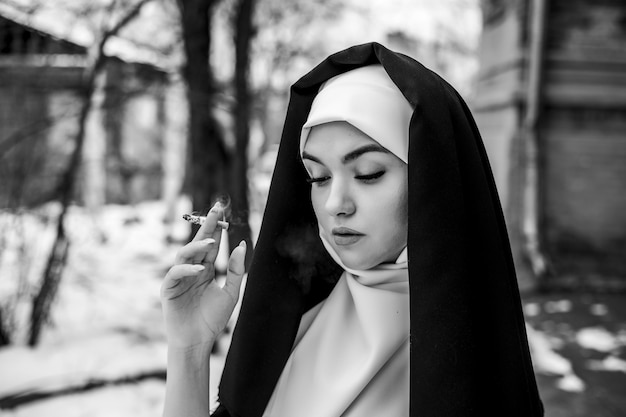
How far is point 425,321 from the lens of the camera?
1254 mm

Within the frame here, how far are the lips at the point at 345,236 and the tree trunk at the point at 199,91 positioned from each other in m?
2.90

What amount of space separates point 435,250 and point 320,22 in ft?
35.6

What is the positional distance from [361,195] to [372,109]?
0.20 meters

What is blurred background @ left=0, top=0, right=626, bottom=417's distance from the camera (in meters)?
4.08

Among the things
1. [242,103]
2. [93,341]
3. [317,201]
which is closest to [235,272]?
[317,201]

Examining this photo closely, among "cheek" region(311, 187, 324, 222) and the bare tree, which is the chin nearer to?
"cheek" region(311, 187, 324, 222)

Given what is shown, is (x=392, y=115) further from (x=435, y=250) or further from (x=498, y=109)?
(x=498, y=109)

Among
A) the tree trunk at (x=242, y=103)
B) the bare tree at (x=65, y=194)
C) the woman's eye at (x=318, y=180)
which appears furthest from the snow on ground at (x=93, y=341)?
the woman's eye at (x=318, y=180)

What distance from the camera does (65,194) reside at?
429cm

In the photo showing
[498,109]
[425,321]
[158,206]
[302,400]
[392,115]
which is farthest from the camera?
[158,206]

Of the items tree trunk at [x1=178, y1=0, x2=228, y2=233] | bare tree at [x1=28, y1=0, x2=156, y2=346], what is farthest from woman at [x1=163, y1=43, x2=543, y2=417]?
bare tree at [x1=28, y1=0, x2=156, y2=346]

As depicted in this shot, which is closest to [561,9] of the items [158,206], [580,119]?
[580,119]

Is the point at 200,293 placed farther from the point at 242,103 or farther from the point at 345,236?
the point at 242,103

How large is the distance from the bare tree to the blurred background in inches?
0.6
